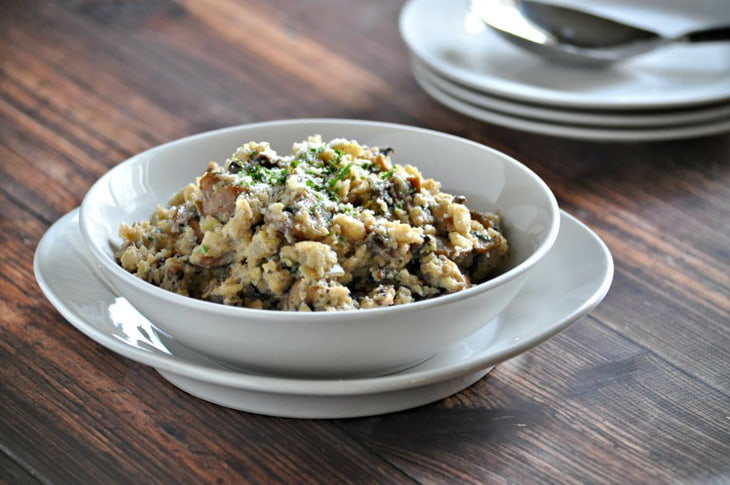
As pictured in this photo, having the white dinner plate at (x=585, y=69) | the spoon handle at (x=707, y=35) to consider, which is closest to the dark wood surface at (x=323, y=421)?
the white dinner plate at (x=585, y=69)

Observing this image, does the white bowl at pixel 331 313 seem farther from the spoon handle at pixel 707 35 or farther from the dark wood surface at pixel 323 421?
the spoon handle at pixel 707 35

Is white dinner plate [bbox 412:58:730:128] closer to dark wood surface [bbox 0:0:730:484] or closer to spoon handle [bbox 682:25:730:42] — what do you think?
dark wood surface [bbox 0:0:730:484]

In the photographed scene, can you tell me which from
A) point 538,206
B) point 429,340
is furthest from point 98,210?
point 538,206

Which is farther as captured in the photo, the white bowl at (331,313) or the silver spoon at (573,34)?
the silver spoon at (573,34)

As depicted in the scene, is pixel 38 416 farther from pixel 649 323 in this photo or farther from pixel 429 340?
pixel 649 323

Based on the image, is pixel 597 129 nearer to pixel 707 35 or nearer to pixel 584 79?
pixel 584 79

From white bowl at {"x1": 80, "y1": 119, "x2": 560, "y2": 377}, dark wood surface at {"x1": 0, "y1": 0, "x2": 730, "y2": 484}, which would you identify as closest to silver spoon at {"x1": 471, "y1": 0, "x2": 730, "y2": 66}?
dark wood surface at {"x1": 0, "y1": 0, "x2": 730, "y2": 484}

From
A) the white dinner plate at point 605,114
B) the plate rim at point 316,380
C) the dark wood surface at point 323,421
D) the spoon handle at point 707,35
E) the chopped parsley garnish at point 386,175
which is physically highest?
the spoon handle at point 707,35
